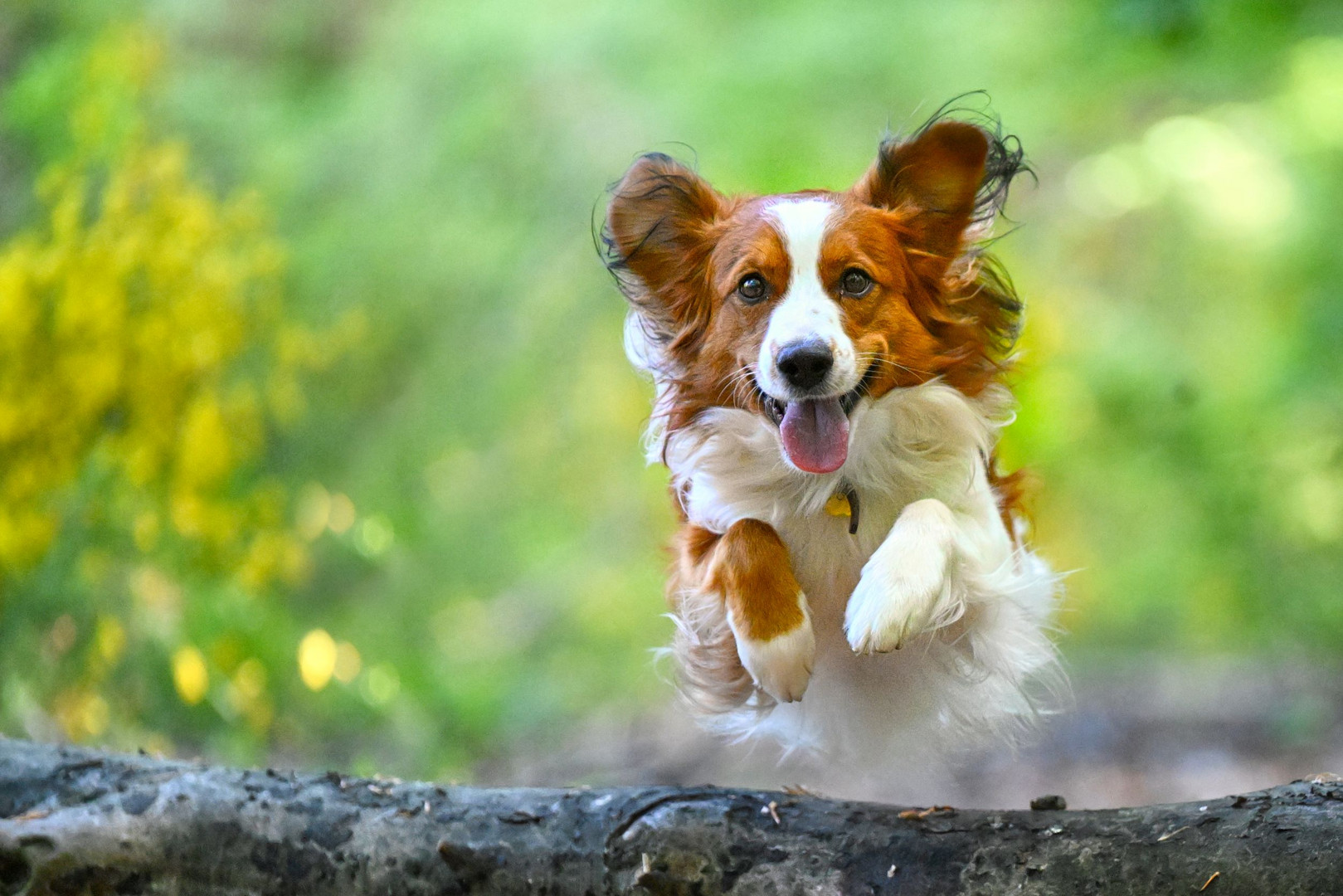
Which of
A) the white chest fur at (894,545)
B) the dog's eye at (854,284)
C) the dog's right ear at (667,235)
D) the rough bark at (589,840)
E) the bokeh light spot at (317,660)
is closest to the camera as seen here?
the rough bark at (589,840)

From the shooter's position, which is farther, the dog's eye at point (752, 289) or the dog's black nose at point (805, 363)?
the dog's eye at point (752, 289)

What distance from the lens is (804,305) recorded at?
291 centimetres

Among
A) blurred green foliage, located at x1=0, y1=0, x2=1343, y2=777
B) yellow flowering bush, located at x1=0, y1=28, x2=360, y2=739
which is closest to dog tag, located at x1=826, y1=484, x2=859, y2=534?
blurred green foliage, located at x1=0, y1=0, x2=1343, y2=777

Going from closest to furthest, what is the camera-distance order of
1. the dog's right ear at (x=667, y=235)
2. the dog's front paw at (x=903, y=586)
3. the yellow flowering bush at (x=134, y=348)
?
the dog's front paw at (x=903, y=586) < the dog's right ear at (x=667, y=235) < the yellow flowering bush at (x=134, y=348)

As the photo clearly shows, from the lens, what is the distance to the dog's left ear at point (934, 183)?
10.4 ft

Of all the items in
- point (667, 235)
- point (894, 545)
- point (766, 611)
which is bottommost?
point (766, 611)

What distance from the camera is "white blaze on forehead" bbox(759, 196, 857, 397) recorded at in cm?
282

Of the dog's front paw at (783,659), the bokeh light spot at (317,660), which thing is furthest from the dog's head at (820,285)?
the bokeh light spot at (317,660)

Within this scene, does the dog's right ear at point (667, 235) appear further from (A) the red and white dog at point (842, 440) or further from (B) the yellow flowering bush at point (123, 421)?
(B) the yellow flowering bush at point (123, 421)

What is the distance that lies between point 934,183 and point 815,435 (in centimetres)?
81

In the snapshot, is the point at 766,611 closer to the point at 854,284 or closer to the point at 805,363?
the point at 805,363

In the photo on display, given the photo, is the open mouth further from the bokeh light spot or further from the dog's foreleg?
the bokeh light spot

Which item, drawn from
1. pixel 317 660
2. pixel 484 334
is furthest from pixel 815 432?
pixel 484 334

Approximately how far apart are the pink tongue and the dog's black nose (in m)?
→ 0.13
